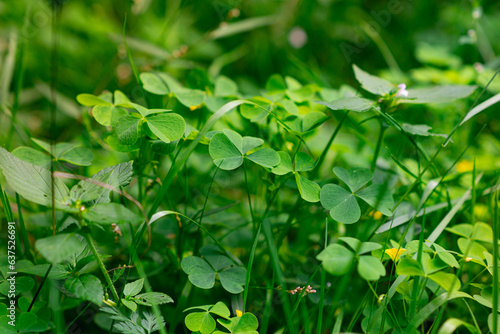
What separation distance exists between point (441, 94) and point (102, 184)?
1.24 metres

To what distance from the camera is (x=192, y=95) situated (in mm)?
1397

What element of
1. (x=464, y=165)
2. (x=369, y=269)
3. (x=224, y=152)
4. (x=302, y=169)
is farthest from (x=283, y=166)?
(x=464, y=165)

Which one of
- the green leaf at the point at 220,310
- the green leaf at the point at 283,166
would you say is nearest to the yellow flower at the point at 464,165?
the green leaf at the point at 283,166

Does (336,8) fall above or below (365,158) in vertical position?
above

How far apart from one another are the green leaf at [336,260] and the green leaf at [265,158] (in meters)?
0.31

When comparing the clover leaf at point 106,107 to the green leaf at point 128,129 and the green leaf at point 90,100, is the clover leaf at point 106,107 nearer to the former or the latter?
the green leaf at point 90,100

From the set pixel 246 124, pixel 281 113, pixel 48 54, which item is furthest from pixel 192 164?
pixel 48 54

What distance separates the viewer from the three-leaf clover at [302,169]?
112cm

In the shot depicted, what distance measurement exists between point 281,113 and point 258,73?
61.8 inches

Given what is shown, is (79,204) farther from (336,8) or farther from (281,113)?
(336,8)

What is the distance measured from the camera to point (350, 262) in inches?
35.8

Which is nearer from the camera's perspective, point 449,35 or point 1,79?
point 1,79

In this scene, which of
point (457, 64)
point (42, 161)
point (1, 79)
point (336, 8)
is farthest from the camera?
point (336, 8)

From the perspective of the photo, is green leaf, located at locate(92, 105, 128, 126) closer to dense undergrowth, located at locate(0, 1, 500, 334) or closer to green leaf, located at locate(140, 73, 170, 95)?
dense undergrowth, located at locate(0, 1, 500, 334)
